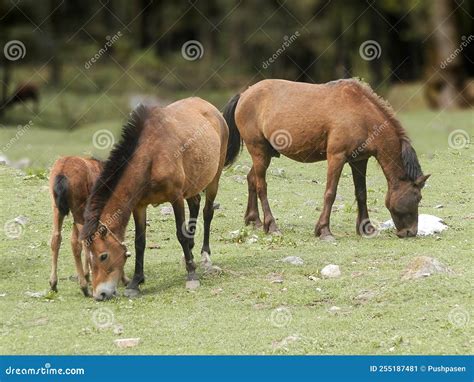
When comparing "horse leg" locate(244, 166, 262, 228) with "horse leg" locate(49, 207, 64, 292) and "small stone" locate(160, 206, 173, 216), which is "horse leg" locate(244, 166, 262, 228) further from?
"horse leg" locate(49, 207, 64, 292)

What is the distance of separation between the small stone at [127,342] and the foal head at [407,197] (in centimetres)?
526

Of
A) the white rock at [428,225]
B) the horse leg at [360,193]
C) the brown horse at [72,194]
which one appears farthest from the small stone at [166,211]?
the brown horse at [72,194]

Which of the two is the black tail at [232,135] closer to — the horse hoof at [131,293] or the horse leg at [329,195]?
the horse leg at [329,195]

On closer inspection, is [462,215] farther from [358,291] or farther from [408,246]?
[358,291]

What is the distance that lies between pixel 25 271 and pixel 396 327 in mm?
4867

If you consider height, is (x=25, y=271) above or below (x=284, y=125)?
below

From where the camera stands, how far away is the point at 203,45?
18375 mm

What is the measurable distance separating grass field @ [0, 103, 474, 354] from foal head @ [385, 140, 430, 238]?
234 millimetres

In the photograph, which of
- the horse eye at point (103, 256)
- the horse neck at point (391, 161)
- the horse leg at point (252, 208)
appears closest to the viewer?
the horse eye at point (103, 256)

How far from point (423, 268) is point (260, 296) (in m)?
Result: 1.73

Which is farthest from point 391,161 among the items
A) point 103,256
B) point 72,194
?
point 103,256

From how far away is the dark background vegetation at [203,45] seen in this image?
17.8m

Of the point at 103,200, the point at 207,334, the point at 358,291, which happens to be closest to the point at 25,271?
the point at 103,200

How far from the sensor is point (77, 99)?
20734 mm
